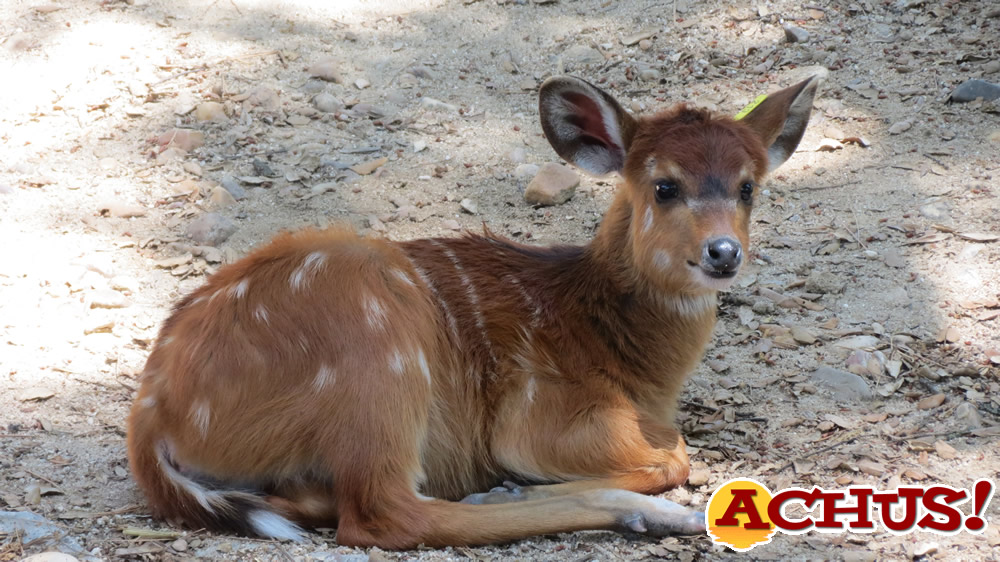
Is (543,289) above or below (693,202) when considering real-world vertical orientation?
below

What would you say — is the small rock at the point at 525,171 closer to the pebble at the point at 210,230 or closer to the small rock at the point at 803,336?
the pebble at the point at 210,230

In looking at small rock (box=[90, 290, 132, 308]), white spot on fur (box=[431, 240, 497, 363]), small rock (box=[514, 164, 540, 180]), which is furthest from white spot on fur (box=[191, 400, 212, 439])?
small rock (box=[514, 164, 540, 180])

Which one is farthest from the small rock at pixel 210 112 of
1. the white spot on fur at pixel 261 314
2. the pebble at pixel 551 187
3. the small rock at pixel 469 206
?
the white spot on fur at pixel 261 314

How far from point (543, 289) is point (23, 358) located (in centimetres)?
279

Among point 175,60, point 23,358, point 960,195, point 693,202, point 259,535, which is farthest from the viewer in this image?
point 175,60

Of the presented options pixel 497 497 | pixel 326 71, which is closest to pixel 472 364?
pixel 497 497

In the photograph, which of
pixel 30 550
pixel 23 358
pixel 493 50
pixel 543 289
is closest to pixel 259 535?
pixel 30 550

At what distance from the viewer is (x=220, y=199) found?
6930 mm

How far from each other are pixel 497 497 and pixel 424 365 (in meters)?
0.70

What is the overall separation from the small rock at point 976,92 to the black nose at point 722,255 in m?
3.81

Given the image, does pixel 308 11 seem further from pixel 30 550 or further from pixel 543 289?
pixel 30 550

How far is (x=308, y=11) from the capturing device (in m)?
8.93

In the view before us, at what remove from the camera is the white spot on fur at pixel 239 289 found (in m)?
4.45

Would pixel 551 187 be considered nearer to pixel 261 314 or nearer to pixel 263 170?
pixel 263 170
